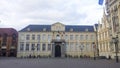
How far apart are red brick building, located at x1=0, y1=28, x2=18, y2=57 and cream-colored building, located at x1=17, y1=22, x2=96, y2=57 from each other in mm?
6118

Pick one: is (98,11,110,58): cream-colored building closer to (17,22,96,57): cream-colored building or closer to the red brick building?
(17,22,96,57): cream-colored building

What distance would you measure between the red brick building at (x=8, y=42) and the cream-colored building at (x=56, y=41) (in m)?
6.12

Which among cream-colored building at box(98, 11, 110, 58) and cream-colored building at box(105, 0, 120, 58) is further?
cream-colored building at box(98, 11, 110, 58)

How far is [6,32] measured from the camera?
292 ft

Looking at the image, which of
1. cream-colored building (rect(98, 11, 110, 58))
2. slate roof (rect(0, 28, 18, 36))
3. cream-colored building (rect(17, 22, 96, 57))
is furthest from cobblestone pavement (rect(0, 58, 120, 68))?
slate roof (rect(0, 28, 18, 36))

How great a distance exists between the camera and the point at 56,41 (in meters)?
82.9

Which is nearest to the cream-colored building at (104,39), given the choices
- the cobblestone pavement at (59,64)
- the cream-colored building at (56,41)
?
the cream-colored building at (56,41)

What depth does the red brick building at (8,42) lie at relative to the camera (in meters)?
86.1

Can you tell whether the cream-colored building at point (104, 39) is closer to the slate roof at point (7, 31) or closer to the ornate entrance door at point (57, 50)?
the ornate entrance door at point (57, 50)

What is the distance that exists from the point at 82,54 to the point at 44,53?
51.4 ft

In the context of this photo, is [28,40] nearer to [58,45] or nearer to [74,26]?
[58,45]

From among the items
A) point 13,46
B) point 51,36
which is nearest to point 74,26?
point 51,36

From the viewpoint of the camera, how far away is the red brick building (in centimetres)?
8611

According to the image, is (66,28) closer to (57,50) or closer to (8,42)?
(57,50)
